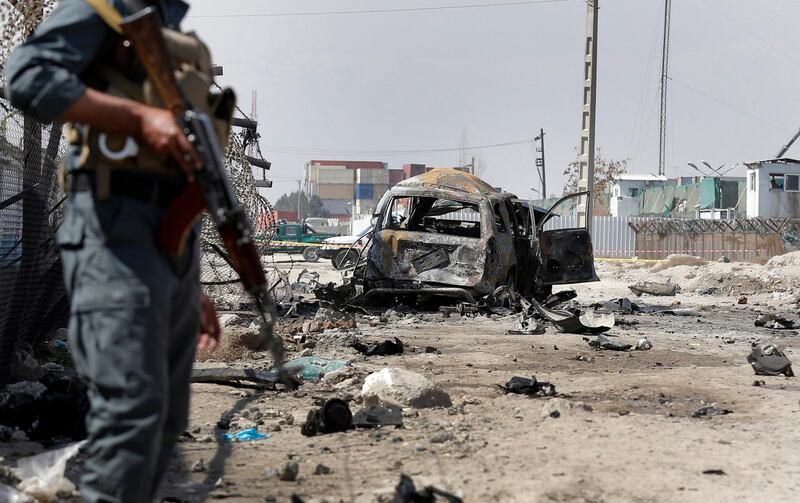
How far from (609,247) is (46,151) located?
3804cm

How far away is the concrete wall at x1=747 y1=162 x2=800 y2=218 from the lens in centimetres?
5350

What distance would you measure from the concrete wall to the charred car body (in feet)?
132

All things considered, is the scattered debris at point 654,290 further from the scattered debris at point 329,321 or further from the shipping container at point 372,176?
the shipping container at point 372,176

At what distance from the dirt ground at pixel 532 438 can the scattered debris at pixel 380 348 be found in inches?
5.7

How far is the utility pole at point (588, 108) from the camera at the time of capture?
1069 inches

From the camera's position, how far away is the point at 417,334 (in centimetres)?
1191

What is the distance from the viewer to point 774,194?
53.9 metres

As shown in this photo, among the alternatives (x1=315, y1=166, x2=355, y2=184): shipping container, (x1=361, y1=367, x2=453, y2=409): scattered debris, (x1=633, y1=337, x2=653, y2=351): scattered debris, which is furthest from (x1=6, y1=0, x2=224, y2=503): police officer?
(x1=315, y1=166, x2=355, y2=184): shipping container

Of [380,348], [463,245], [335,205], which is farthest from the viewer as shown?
[335,205]

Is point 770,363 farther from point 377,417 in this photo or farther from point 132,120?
point 132,120

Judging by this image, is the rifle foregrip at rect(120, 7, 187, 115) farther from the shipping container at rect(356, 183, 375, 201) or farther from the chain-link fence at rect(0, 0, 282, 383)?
the shipping container at rect(356, 183, 375, 201)

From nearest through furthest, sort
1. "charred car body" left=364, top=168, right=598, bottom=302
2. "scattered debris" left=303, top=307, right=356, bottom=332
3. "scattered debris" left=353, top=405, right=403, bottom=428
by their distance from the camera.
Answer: "scattered debris" left=353, top=405, right=403, bottom=428 → "scattered debris" left=303, top=307, right=356, bottom=332 → "charred car body" left=364, top=168, right=598, bottom=302

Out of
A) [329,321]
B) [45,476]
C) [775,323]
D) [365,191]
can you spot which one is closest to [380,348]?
[329,321]

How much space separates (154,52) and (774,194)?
54922mm
